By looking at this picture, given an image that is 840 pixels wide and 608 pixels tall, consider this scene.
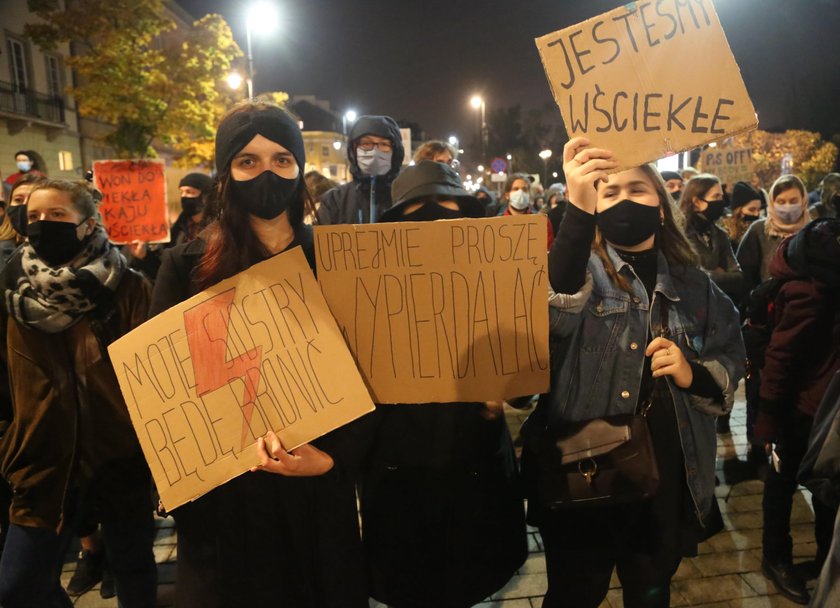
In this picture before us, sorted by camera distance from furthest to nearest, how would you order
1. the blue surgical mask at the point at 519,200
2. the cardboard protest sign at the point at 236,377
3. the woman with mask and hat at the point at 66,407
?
the blue surgical mask at the point at 519,200 → the woman with mask and hat at the point at 66,407 → the cardboard protest sign at the point at 236,377

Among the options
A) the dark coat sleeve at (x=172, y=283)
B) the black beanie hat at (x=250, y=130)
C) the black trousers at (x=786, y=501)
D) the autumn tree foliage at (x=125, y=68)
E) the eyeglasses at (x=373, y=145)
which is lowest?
the black trousers at (x=786, y=501)

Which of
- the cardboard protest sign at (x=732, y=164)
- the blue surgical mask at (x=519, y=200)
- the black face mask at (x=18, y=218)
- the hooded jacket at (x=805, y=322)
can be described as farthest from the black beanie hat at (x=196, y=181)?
the cardboard protest sign at (x=732, y=164)

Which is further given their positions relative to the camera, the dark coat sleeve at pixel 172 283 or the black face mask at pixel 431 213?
the black face mask at pixel 431 213

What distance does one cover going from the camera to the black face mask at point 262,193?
1915 millimetres

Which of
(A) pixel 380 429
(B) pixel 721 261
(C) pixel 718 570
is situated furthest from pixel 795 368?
(A) pixel 380 429

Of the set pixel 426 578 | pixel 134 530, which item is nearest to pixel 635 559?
pixel 426 578

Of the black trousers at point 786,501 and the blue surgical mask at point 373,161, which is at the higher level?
the blue surgical mask at point 373,161

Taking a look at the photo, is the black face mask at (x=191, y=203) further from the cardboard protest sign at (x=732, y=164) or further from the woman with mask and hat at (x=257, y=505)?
the cardboard protest sign at (x=732, y=164)

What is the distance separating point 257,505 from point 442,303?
0.87 m

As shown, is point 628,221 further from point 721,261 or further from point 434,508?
point 721,261

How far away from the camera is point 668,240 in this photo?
2.23m

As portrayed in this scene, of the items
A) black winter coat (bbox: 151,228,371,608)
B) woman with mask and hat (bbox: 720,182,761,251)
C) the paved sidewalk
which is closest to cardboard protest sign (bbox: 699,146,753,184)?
woman with mask and hat (bbox: 720,182,761,251)

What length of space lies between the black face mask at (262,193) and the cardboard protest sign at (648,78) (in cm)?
93

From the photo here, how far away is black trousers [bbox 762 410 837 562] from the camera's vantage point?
10.2 ft
